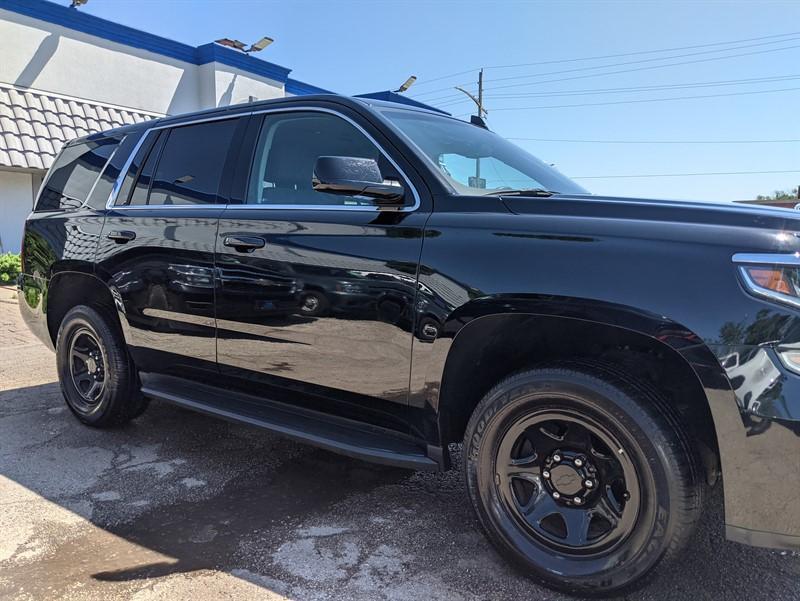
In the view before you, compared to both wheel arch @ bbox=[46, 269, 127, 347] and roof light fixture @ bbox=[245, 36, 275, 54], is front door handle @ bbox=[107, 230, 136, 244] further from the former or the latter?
roof light fixture @ bbox=[245, 36, 275, 54]

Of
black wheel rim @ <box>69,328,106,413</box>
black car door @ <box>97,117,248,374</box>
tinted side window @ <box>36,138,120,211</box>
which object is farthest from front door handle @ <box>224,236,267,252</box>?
tinted side window @ <box>36,138,120,211</box>

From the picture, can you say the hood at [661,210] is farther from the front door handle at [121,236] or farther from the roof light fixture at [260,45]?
the roof light fixture at [260,45]

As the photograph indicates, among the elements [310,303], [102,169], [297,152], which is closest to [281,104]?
[297,152]

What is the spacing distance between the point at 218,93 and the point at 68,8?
11.3 feet

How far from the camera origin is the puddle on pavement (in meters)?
2.57

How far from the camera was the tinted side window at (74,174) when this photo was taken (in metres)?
4.33

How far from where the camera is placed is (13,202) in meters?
12.0

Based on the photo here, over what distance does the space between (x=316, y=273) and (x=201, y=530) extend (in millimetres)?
1318

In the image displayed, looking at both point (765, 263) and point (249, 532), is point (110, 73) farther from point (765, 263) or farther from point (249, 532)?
point (765, 263)

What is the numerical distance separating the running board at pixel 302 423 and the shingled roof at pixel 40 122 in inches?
336

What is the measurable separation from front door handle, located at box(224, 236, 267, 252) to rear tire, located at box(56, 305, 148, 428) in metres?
1.37

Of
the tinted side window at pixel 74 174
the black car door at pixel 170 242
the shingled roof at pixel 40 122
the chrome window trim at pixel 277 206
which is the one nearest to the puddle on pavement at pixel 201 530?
the black car door at pixel 170 242

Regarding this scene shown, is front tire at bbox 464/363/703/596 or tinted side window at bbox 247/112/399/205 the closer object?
front tire at bbox 464/363/703/596

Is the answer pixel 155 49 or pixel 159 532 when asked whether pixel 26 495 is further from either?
pixel 155 49
